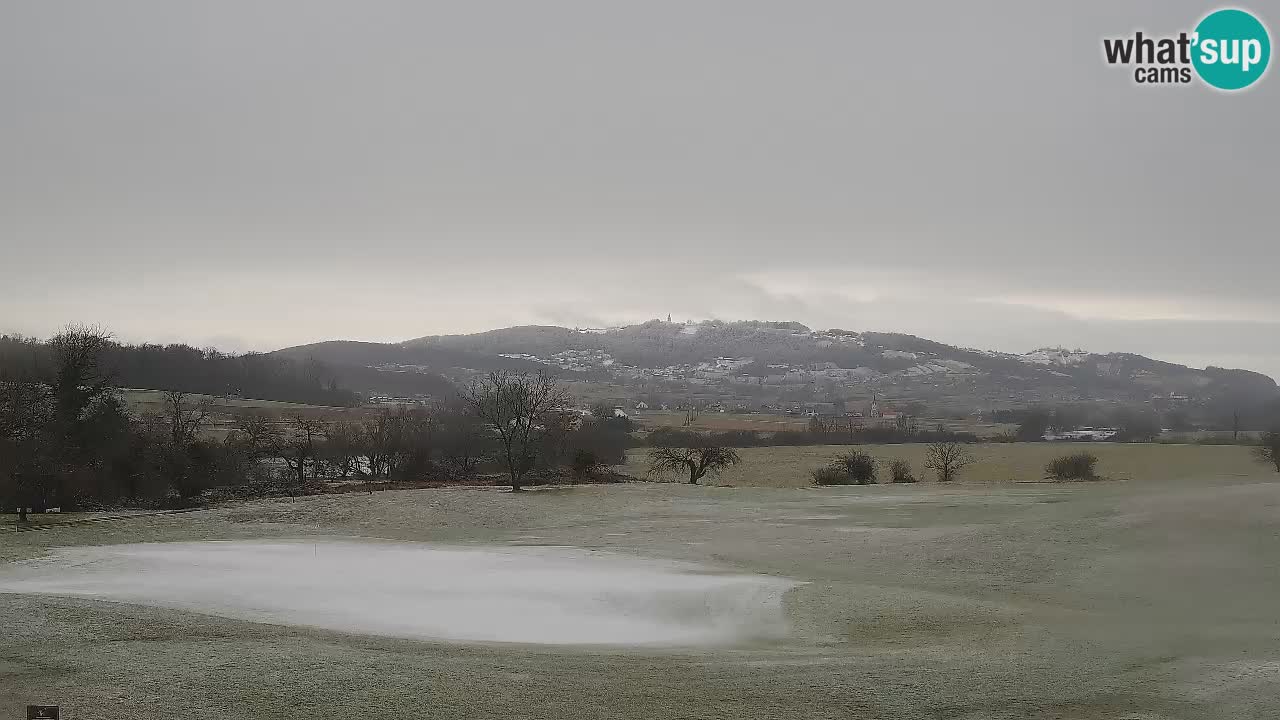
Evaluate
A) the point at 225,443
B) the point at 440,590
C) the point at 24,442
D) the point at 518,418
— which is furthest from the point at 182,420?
the point at 440,590

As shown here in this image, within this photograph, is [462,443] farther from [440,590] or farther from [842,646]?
[842,646]

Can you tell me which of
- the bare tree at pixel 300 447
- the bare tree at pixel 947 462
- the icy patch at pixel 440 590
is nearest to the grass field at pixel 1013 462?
the bare tree at pixel 947 462

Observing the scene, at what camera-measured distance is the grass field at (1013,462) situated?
2414 inches

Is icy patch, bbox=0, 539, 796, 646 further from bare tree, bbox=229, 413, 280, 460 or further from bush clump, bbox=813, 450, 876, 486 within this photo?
bush clump, bbox=813, 450, 876, 486

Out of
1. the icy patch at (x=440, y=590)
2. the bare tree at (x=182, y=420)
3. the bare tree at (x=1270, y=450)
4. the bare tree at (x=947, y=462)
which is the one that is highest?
the bare tree at (x=182, y=420)

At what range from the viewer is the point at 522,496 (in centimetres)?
4659

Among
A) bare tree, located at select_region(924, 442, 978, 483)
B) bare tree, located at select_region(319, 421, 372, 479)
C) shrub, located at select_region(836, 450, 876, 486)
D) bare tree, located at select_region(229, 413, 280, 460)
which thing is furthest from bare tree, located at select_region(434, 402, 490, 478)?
bare tree, located at select_region(924, 442, 978, 483)

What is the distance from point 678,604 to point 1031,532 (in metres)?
15.4

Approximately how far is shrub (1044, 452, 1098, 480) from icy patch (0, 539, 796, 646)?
38.8m

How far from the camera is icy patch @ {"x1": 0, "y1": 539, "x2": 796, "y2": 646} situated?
60.2ft

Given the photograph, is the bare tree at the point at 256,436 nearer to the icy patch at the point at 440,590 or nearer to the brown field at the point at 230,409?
the brown field at the point at 230,409

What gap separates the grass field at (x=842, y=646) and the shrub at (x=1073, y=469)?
953 inches

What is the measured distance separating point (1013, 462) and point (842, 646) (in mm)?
59509

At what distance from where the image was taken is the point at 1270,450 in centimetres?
5941
